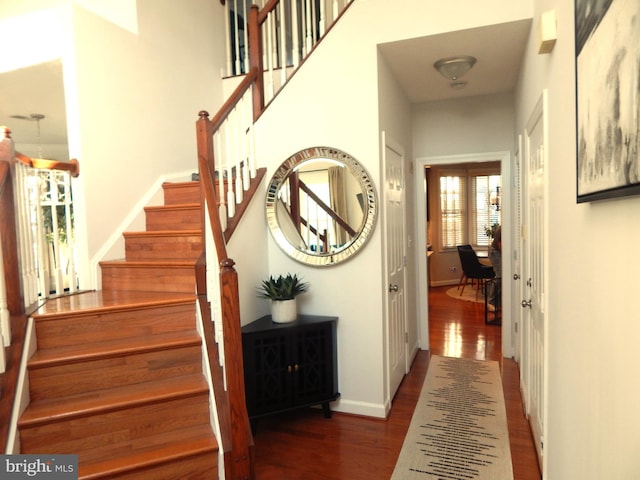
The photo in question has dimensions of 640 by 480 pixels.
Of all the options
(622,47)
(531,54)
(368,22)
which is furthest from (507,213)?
(622,47)

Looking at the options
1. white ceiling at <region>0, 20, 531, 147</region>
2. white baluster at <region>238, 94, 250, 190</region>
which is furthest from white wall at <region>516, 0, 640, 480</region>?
white baluster at <region>238, 94, 250, 190</region>

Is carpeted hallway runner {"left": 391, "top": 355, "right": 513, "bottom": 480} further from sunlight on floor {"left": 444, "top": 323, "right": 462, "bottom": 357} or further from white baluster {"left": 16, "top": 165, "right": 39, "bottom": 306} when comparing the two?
white baluster {"left": 16, "top": 165, "right": 39, "bottom": 306}

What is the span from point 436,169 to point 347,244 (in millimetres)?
5756

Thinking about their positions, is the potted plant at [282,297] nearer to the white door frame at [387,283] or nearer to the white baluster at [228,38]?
the white door frame at [387,283]

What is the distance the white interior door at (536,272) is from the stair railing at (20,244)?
261cm

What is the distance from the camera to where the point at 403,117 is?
3906mm

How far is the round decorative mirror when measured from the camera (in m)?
2.97

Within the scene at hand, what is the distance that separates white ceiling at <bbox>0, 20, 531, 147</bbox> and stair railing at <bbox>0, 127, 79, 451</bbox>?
0.98m

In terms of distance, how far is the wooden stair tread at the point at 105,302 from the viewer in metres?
2.24

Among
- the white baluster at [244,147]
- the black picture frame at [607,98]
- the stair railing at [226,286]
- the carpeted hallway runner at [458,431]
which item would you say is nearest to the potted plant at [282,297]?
the stair railing at [226,286]

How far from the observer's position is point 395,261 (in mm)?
3494

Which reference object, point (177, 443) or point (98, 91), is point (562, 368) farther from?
point (98, 91)

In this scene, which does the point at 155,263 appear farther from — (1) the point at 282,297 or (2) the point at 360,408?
(2) the point at 360,408

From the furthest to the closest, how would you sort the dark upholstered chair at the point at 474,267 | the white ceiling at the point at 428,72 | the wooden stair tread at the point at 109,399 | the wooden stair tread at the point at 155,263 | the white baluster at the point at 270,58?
the dark upholstered chair at the point at 474,267 < the white baluster at the point at 270,58 < the white ceiling at the point at 428,72 < the wooden stair tread at the point at 155,263 < the wooden stair tread at the point at 109,399
